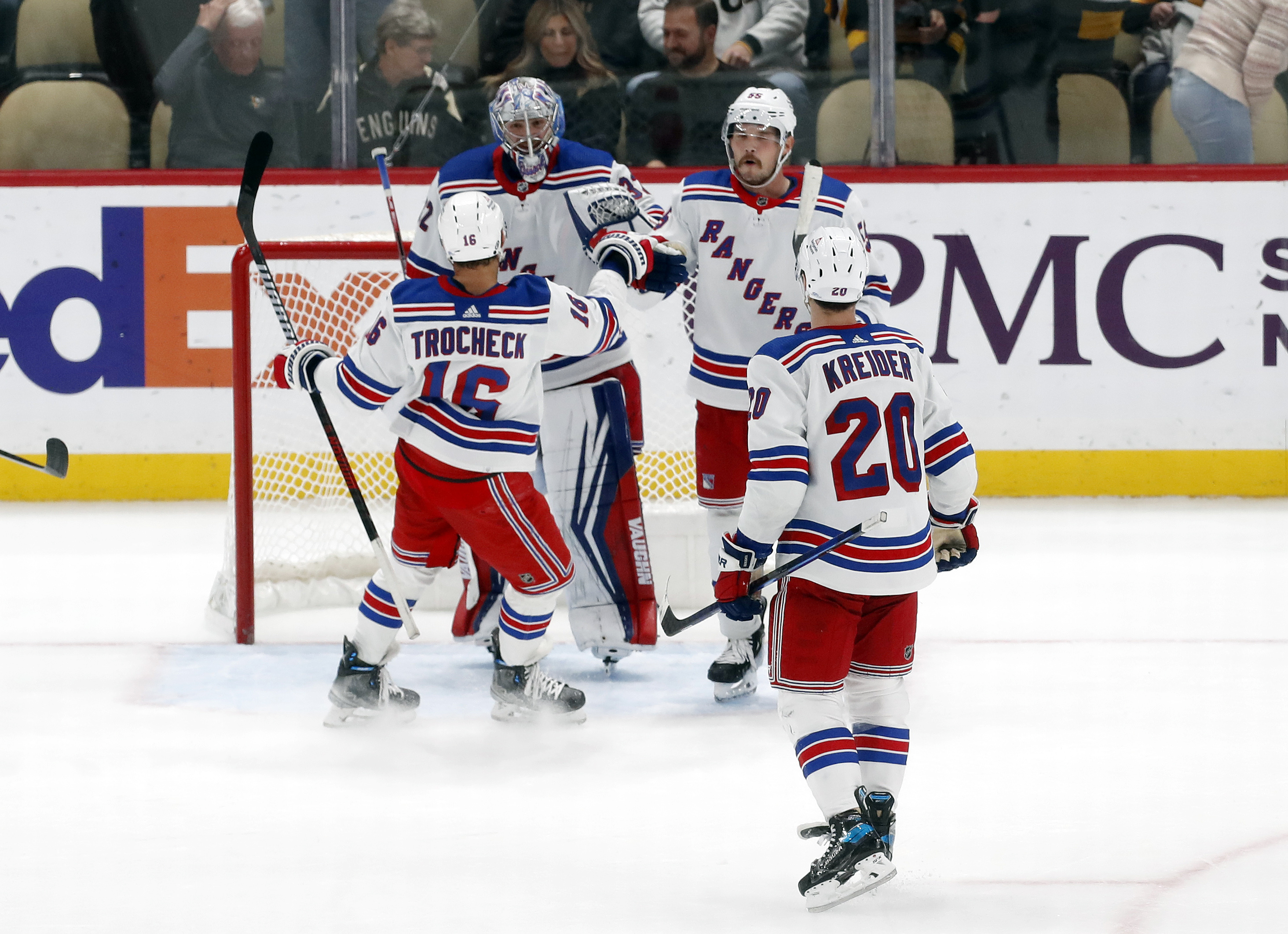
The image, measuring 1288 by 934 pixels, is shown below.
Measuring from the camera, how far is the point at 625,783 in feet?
9.06

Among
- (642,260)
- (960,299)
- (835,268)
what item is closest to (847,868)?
(835,268)

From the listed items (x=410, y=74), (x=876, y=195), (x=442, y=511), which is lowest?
(x=442, y=511)

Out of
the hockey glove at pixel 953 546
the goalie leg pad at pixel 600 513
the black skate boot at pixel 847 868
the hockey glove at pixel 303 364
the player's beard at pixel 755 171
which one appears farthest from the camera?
the goalie leg pad at pixel 600 513

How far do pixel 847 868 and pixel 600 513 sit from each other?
1.52m

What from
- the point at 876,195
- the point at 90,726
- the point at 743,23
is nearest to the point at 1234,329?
the point at 876,195

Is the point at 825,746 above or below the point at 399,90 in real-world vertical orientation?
below

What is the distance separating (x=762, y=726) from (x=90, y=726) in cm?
132

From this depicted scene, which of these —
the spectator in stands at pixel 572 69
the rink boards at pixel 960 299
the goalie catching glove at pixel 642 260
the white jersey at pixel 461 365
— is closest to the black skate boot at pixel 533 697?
the white jersey at pixel 461 365

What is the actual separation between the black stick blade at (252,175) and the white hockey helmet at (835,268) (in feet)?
4.85

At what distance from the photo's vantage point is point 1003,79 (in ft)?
18.3

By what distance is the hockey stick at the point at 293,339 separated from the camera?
3061mm

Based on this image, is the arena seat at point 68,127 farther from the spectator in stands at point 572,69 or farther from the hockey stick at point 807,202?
the hockey stick at point 807,202

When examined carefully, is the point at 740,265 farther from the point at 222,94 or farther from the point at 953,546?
the point at 222,94

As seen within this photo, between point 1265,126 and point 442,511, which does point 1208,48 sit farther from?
point 442,511
